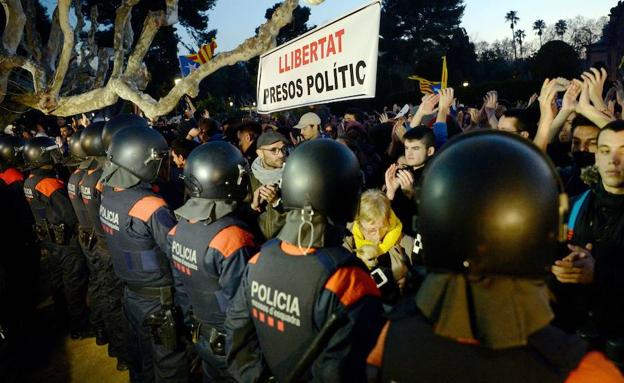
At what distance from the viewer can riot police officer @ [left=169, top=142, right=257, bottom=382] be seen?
292 cm

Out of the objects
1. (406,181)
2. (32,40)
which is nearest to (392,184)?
(406,181)

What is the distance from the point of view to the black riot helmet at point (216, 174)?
3215mm

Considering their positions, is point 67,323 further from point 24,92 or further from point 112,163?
point 24,92

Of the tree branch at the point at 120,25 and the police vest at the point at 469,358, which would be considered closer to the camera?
the police vest at the point at 469,358

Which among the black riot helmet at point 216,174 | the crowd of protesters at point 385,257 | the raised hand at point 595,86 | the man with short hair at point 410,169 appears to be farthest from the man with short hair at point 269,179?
the raised hand at point 595,86

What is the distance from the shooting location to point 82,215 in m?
5.32

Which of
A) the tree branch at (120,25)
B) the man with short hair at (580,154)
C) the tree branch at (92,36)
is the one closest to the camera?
the man with short hair at (580,154)

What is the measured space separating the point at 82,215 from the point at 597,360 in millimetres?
5552

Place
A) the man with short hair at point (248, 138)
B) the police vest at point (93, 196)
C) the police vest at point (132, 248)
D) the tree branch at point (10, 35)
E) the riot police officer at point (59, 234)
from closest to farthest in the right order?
the police vest at point (132, 248)
the police vest at point (93, 196)
the riot police officer at point (59, 234)
the man with short hair at point (248, 138)
the tree branch at point (10, 35)

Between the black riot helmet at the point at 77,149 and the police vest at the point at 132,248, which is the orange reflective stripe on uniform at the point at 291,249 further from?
the black riot helmet at the point at 77,149

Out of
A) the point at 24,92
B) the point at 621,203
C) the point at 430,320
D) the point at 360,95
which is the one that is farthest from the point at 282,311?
the point at 24,92

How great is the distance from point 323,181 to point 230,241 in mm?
970

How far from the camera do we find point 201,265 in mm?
2984

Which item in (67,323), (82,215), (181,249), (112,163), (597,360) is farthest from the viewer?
(67,323)
